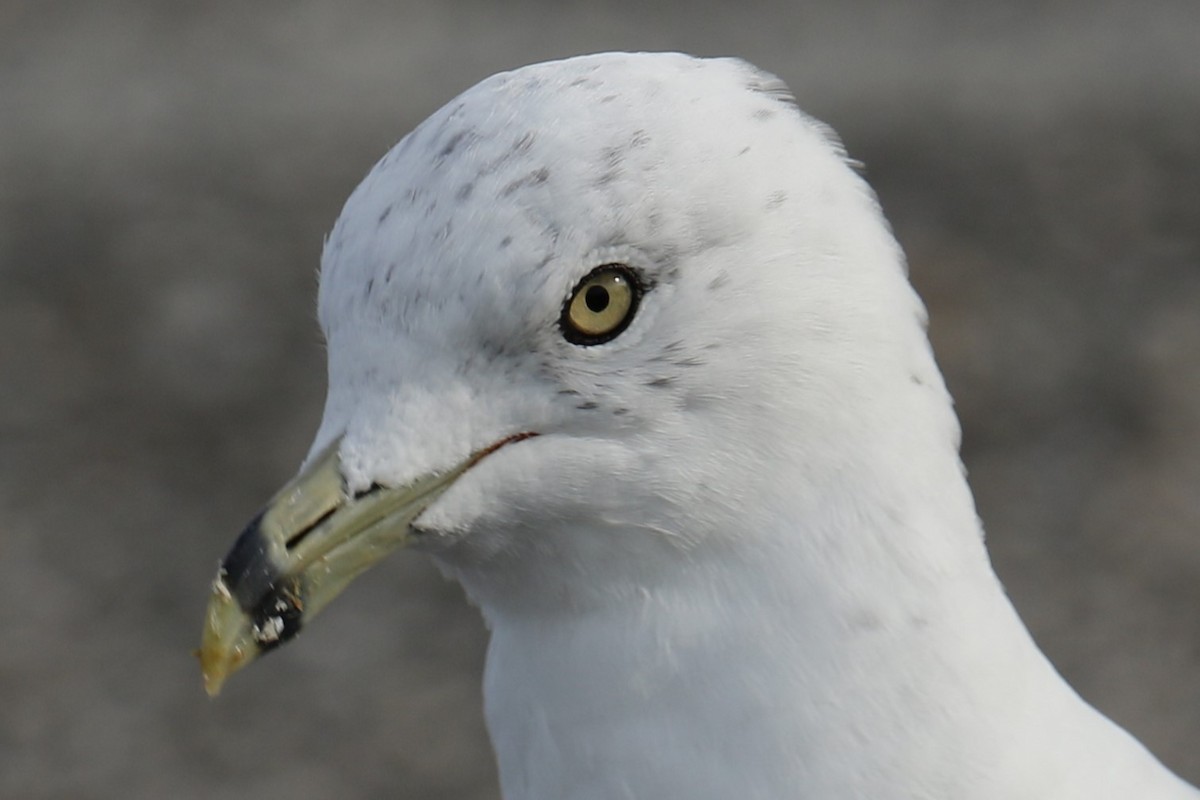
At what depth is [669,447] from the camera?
2.11m

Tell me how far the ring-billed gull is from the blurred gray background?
332 cm

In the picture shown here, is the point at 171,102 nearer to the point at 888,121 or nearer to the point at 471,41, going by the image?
the point at 471,41

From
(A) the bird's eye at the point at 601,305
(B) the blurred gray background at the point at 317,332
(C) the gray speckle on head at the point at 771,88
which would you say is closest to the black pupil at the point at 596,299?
(A) the bird's eye at the point at 601,305

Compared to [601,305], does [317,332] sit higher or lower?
lower

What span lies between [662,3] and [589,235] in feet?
21.8

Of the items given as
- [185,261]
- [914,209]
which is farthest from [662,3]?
[185,261]

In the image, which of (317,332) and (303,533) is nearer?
(303,533)

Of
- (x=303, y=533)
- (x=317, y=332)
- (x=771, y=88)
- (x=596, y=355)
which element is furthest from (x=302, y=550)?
(x=317, y=332)

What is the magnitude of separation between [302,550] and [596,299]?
1.48 feet

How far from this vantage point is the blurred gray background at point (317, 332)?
556cm

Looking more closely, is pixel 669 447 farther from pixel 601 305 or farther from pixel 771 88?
pixel 771 88

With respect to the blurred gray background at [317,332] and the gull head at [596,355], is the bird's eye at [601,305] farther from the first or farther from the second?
the blurred gray background at [317,332]

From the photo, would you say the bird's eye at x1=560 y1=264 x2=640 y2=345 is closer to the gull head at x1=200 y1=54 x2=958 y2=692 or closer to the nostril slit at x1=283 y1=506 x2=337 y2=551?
the gull head at x1=200 y1=54 x2=958 y2=692

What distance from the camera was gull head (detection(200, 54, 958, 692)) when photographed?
80.0 inches
